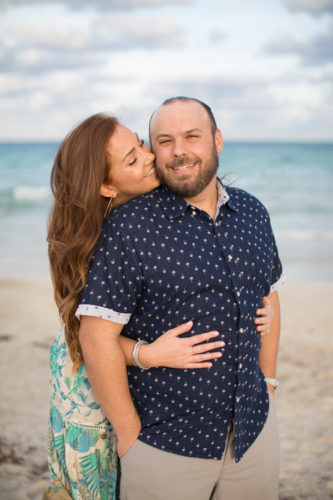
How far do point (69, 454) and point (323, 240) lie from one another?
38.2ft

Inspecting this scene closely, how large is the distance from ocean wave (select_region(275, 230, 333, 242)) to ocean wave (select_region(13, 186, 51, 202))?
396 inches

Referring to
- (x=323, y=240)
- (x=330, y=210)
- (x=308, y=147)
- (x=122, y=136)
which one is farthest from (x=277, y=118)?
(x=122, y=136)

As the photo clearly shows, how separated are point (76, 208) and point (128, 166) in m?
0.32

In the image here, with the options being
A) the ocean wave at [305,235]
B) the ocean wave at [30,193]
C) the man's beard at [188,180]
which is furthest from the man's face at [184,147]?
the ocean wave at [30,193]

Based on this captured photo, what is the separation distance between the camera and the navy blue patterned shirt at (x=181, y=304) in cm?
209

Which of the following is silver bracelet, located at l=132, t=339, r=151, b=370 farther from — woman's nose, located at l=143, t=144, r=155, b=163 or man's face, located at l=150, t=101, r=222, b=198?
woman's nose, located at l=143, t=144, r=155, b=163

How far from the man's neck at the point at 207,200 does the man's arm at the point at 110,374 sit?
695 millimetres

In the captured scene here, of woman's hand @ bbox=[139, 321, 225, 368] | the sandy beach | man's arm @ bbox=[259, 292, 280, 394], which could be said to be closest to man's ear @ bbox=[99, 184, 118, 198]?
woman's hand @ bbox=[139, 321, 225, 368]

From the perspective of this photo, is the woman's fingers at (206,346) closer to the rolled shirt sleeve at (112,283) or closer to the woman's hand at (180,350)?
the woman's hand at (180,350)

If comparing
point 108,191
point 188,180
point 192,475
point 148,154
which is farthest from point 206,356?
point 148,154

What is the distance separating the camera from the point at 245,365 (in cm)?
222

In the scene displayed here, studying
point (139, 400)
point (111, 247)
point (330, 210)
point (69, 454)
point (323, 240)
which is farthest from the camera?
point (330, 210)

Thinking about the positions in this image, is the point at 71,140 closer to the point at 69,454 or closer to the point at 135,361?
the point at 135,361

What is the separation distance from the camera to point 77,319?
7.61 feet
